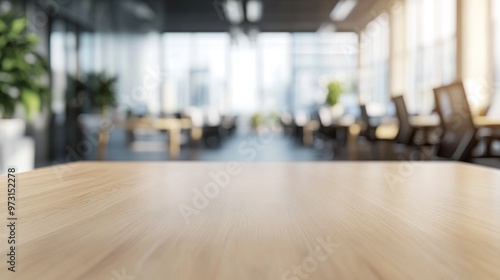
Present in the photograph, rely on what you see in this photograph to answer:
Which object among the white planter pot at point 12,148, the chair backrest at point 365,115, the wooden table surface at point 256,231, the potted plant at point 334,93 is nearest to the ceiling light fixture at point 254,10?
the potted plant at point 334,93

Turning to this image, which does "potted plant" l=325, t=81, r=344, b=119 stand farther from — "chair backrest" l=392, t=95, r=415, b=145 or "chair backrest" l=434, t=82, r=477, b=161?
"chair backrest" l=434, t=82, r=477, b=161

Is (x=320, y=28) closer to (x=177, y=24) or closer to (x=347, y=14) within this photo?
(x=347, y=14)

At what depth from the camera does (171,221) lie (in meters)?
0.42

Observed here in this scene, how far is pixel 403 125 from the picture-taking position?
20.2ft

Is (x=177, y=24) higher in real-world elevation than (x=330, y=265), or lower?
higher

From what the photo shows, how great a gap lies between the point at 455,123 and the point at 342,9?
954cm

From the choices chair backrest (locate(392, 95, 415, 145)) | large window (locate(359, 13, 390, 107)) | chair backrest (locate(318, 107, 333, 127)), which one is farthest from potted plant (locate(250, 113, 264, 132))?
chair backrest (locate(392, 95, 415, 145))

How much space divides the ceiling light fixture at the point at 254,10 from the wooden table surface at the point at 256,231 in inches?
465

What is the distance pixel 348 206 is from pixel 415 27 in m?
11.8

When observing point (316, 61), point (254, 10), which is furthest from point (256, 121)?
point (254, 10)

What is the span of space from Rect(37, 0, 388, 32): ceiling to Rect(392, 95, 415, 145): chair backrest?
6.05 meters

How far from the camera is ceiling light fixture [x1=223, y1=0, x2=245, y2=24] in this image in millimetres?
11859

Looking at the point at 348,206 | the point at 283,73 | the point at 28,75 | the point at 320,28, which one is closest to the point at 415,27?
the point at 320,28

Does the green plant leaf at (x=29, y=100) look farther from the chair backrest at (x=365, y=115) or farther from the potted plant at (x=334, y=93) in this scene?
the potted plant at (x=334, y=93)
